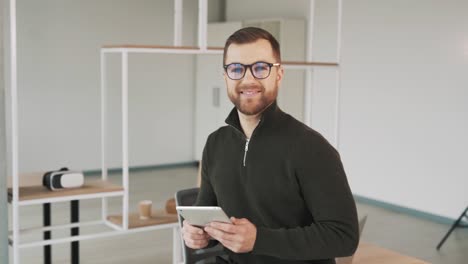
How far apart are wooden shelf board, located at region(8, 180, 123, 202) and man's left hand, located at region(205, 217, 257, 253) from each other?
2.41 m

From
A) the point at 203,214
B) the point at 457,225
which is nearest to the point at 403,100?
the point at 457,225

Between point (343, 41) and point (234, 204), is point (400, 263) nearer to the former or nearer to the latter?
point (234, 204)

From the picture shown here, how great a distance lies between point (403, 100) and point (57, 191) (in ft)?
14.7

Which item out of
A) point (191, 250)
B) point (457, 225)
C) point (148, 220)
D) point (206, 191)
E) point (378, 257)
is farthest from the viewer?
point (457, 225)

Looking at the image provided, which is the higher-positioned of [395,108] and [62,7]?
[62,7]

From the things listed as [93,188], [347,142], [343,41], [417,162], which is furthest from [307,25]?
[93,188]

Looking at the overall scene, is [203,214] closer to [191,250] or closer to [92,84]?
[191,250]

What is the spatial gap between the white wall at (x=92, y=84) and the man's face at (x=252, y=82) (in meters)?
7.25

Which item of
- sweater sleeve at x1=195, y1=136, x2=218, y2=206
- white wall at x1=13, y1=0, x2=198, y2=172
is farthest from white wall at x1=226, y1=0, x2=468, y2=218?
sweater sleeve at x1=195, y1=136, x2=218, y2=206

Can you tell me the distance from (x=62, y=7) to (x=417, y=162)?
5.26 metres

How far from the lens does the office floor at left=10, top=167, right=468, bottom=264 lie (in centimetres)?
519

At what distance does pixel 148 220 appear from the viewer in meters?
4.12

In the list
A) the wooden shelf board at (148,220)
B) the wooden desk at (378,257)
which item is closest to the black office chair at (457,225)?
the wooden shelf board at (148,220)

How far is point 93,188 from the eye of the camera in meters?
3.95
